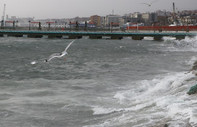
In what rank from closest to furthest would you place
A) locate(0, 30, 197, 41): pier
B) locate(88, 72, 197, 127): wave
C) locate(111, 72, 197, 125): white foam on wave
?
1. locate(88, 72, 197, 127): wave
2. locate(111, 72, 197, 125): white foam on wave
3. locate(0, 30, 197, 41): pier

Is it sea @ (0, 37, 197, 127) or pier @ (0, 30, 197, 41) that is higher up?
pier @ (0, 30, 197, 41)

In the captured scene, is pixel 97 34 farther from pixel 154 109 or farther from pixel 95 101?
pixel 154 109

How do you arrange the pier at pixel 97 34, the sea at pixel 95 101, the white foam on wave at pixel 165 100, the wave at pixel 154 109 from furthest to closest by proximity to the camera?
the pier at pixel 97 34 < the sea at pixel 95 101 < the white foam on wave at pixel 165 100 < the wave at pixel 154 109

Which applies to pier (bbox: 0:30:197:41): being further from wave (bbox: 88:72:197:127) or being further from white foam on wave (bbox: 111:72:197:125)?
wave (bbox: 88:72:197:127)

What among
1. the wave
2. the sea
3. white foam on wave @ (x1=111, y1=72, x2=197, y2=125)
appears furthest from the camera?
the sea

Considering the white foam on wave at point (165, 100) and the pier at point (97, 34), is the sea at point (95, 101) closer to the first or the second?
the white foam on wave at point (165, 100)

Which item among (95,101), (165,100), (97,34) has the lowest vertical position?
(95,101)

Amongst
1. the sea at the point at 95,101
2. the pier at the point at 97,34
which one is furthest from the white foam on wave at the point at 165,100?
the pier at the point at 97,34

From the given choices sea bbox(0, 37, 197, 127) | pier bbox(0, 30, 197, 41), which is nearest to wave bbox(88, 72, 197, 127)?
sea bbox(0, 37, 197, 127)

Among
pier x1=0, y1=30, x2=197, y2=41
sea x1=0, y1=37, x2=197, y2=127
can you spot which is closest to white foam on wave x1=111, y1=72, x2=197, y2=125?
sea x1=0, y1=37, x2=197, y2=127

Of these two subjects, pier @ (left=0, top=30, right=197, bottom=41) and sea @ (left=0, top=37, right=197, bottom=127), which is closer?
sea @ (left=0, top=37, right=197, bottom=127)

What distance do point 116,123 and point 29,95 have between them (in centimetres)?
665

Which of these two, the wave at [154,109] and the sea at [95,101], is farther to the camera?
the sea at [95,101]

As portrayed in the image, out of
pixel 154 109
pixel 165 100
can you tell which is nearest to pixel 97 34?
pixel 165 100
